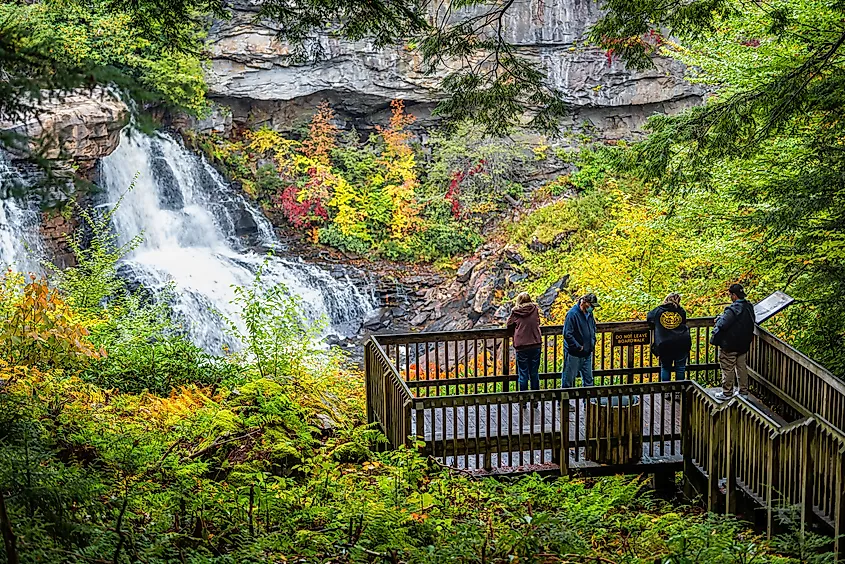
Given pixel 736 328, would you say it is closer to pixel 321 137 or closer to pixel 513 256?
pixel 513 256

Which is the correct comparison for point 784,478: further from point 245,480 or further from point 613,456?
point 245,480

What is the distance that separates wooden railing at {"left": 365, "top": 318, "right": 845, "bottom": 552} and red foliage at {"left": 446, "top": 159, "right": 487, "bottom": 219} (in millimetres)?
15349

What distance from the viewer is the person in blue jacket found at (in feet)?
31.5

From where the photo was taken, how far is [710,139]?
930cm

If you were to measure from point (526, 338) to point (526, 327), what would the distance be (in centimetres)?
13

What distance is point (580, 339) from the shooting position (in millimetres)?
9664

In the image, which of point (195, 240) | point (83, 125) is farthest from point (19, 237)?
point (195, 240)

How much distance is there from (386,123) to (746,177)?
1624cm

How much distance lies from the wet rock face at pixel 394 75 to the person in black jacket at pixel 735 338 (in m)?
16.5

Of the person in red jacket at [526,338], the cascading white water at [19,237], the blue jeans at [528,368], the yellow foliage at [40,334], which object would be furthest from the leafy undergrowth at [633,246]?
the cascading white water at [19,237]

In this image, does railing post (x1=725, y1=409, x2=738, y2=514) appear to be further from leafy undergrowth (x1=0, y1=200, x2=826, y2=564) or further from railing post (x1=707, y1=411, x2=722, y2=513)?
leafy undergrowth (x1=0, y1=200, x2=826, y2=564)

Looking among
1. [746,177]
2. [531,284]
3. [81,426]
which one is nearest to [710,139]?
[746,177]

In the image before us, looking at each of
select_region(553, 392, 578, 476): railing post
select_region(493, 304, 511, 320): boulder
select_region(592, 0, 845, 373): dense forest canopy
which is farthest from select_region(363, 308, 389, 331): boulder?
select_region(553, 392, 578, 476): railing post

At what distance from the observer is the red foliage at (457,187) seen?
24938mm
